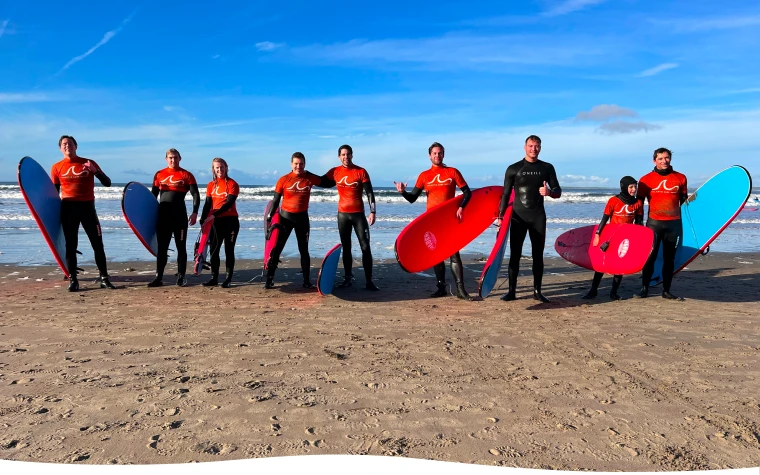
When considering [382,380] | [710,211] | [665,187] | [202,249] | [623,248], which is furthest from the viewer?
[202,249]

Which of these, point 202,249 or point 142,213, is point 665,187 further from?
point 142,213

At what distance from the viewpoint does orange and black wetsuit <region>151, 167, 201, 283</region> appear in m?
6.84

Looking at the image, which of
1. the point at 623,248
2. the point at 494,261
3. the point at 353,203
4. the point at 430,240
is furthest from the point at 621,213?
the point at 353,203

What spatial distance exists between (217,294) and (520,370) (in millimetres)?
3967

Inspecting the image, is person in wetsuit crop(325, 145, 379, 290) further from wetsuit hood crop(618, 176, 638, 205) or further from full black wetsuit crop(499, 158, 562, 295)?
wetsuit hood crop(618, 176, 638, 205)

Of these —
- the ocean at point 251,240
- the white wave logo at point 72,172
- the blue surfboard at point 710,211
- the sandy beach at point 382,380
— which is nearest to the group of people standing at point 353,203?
the white wave logo at point 72,172

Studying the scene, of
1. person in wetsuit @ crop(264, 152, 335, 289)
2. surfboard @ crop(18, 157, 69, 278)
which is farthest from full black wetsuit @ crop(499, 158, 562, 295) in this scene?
surfboard @ crop(18, 157, 69, 278)

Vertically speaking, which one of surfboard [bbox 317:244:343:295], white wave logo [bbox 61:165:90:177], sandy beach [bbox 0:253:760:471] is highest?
white wave logo [bbox 61:165:90:177]

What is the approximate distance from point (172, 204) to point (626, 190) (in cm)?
535

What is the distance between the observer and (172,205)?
269 inches

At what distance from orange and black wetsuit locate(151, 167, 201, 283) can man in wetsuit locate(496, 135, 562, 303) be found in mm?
3720

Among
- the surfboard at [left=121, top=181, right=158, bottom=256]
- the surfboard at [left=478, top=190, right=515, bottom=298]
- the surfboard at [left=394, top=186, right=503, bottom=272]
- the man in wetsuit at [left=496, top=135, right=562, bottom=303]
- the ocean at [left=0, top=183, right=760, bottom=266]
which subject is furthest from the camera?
the ocean at [left=0, top=183, right=760, bottom=266]

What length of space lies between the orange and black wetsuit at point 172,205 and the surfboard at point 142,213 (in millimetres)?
306

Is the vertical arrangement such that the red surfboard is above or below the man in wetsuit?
below
